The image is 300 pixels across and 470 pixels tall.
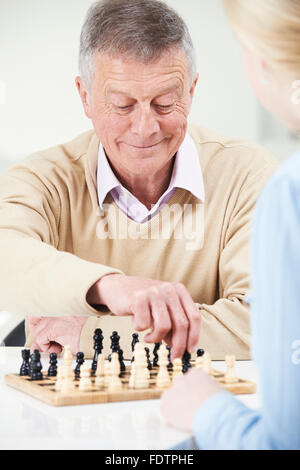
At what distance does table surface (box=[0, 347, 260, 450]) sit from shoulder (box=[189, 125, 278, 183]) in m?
1.15

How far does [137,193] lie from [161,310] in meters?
1.03

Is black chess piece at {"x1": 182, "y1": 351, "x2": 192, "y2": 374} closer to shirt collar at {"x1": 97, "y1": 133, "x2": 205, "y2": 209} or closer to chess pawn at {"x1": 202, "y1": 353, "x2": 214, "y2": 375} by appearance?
chess pawn at {"x1": 202, "y1": 353, "x2": 214, "y2": 375}

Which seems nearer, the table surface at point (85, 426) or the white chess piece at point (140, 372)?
the table surface at point (85, 426)

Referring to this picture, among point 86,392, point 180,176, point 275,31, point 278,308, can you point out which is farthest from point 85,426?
point 180,176

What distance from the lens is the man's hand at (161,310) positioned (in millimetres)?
1401

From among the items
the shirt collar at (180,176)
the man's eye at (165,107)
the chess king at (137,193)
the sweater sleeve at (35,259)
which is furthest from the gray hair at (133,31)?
the sweater sleeve at (35,259)

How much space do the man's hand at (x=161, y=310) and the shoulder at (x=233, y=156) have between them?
1.01 m

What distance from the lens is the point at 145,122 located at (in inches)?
83.7

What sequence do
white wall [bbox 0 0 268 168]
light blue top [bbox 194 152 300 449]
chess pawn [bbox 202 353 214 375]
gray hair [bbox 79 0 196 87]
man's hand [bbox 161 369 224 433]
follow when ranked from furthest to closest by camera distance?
white wall [bbox 0 0 268 168], gray hair [bbox 79 0 196 87], chess pawn [bbox 202 353 214 375], man's hand [bbox 161 369 224 433], light blue top [bbox 194 152 300 449]

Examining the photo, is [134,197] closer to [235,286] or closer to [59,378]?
[235,286]

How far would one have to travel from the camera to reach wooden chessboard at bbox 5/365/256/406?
1.30 meters

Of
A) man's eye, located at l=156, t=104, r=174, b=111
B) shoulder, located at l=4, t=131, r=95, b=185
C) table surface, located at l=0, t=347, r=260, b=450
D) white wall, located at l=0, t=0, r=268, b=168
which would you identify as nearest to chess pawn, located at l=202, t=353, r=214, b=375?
table surface, located at l=0, t=347, r=260, b=450

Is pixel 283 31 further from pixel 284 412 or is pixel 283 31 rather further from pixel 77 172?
pixel 77 172

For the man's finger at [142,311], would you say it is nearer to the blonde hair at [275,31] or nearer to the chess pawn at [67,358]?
the chess pawn at [67,358]
